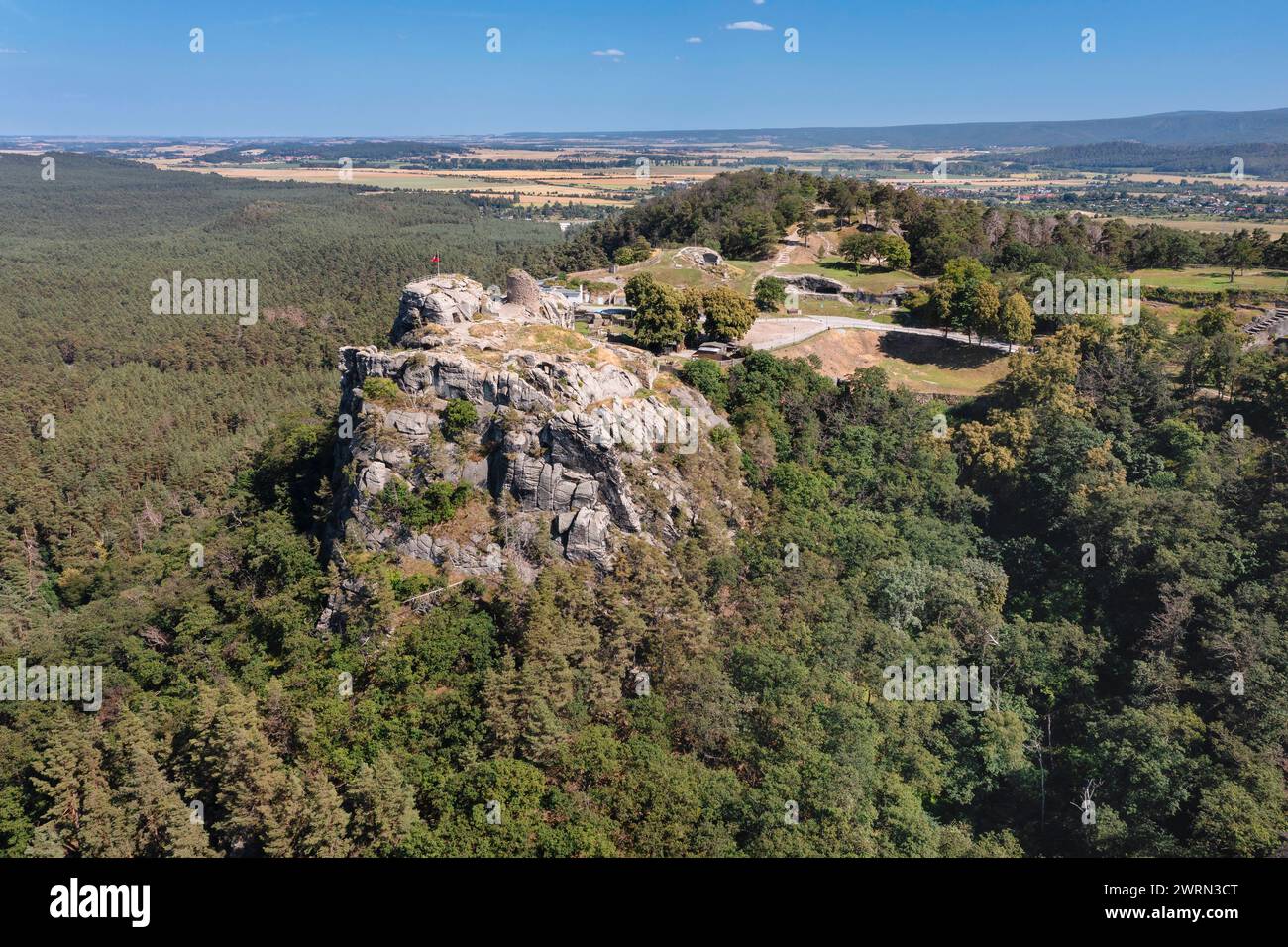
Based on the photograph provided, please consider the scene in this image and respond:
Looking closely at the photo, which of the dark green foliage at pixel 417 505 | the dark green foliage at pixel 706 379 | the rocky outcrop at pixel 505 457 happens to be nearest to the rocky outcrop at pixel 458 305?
the rocky outcrop at pixel 505 457

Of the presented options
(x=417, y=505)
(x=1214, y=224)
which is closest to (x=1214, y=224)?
(x=1214, y=224)

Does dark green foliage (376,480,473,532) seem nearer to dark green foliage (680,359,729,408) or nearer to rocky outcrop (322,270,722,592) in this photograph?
rocky outcrop (322,270,722,592)

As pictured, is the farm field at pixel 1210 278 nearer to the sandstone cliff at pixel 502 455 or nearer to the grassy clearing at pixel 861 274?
the grassy clearing at pixel 861 274

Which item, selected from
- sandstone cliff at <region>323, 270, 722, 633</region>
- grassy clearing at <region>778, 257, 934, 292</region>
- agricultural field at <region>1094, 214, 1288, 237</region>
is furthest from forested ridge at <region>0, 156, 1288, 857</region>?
agricultural field at <region>1094, 214, 1288, 237</region>
